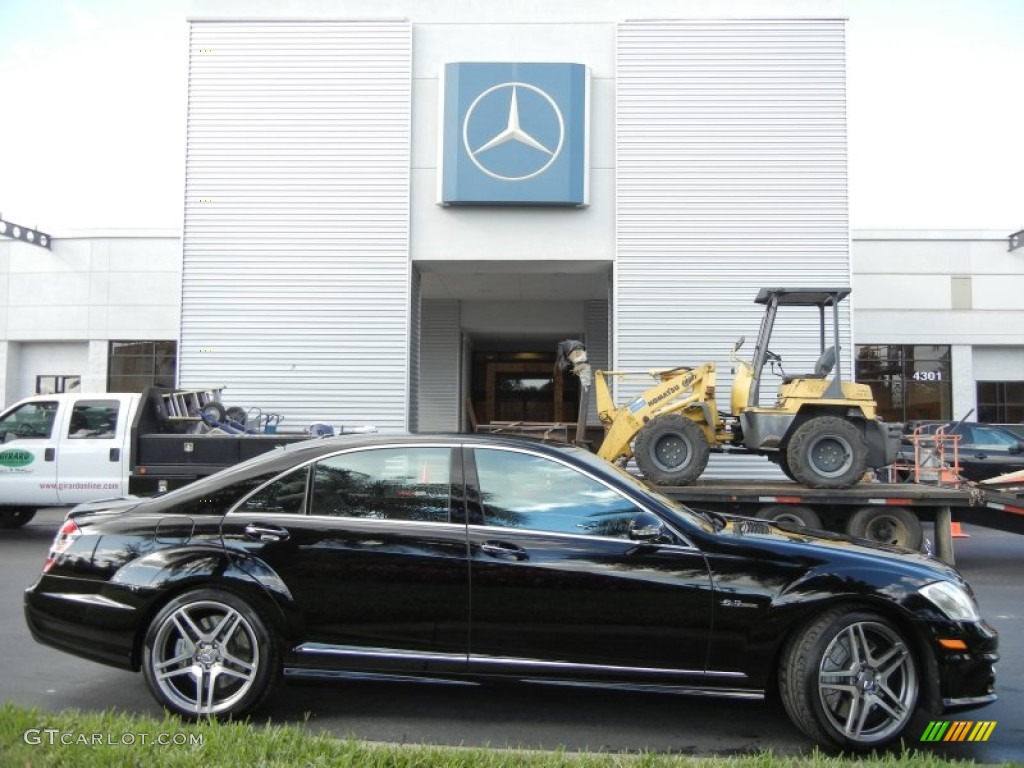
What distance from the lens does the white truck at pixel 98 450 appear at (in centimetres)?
1070

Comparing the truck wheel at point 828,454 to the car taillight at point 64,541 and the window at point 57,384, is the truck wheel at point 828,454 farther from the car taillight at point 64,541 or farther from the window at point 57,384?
the window at point 57,384

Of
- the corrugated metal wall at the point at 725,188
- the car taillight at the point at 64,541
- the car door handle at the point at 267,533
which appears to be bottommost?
the car taillight at the point at 64,541

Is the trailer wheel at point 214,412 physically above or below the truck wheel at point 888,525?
above

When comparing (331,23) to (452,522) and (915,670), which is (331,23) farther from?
(915,670)

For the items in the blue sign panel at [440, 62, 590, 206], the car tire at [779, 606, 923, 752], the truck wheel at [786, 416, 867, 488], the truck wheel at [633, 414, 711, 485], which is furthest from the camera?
the blue sign panel at [440, 62, 590, 206]

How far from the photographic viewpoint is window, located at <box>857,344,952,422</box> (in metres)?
22.3

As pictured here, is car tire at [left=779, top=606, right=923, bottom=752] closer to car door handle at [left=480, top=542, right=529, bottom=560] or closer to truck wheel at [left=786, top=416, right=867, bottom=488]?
car door handle at [left=480, top=542, right=529, bottom=560]

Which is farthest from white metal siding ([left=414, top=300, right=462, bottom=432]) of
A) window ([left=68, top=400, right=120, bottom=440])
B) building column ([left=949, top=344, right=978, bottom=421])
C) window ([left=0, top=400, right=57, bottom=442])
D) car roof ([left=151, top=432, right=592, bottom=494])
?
car roof ([left=151, top=432, right=592, bottom=494])

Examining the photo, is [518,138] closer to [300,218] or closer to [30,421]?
[300,218]

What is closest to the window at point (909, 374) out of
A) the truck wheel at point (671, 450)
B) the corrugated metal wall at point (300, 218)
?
the corrugated metal wall at point (300, 218)

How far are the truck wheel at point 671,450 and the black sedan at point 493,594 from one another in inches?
224

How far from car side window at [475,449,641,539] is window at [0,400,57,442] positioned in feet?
28.9

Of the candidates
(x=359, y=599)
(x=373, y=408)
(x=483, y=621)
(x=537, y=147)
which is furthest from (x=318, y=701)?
(x=537, y=147)

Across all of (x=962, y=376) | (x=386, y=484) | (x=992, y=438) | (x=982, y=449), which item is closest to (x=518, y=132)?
(x=982, y=449)
